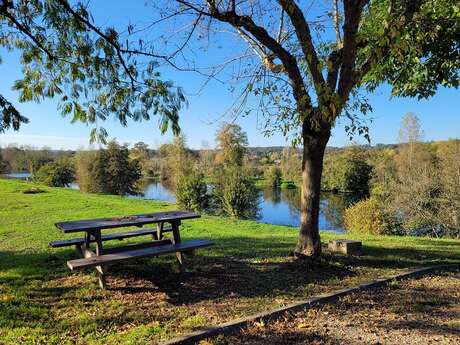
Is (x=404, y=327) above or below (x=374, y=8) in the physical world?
below

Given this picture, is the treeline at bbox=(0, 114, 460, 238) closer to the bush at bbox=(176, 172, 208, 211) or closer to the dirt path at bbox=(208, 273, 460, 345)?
the bush at bbox=(176, 172, 208, 211)

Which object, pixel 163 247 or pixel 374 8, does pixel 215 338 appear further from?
pixel 374 8

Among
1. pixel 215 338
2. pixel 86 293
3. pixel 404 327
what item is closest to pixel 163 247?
pixel 86 293

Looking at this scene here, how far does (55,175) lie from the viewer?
161 ft

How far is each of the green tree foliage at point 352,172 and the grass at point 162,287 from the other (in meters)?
44.2

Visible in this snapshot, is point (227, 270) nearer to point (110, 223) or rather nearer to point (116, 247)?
point (116, 247)

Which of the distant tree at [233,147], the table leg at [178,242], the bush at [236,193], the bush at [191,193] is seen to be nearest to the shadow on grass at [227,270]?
Result: the table leg at [178,242]

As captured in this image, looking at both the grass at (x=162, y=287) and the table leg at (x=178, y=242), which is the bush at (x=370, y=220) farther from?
the table leg at (x=178, y=242)

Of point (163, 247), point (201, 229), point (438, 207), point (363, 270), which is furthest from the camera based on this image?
point (438, 207)

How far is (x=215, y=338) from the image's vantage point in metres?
3.30

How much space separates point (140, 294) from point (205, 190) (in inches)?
893

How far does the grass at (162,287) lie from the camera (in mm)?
3521

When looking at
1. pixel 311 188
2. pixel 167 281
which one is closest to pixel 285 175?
pixel 311 188

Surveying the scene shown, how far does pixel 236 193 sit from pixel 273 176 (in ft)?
135
